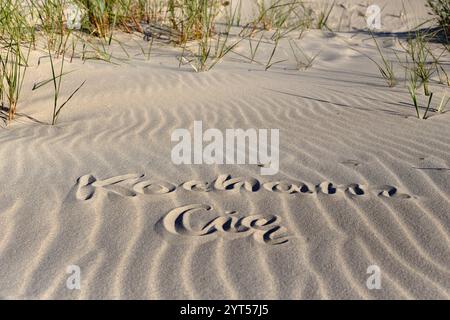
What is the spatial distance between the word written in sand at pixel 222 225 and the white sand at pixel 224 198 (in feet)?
0.07

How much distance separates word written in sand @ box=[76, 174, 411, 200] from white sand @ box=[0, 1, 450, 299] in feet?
0.04

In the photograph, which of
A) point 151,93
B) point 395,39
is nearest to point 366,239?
point 151,93

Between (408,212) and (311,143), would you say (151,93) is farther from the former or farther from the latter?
(408,212)

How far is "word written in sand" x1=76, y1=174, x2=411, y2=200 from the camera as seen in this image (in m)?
2.95

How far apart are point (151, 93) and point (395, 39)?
3680mm

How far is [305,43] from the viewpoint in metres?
7.04

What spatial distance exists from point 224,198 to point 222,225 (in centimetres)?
30

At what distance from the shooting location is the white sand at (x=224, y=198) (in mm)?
2219
